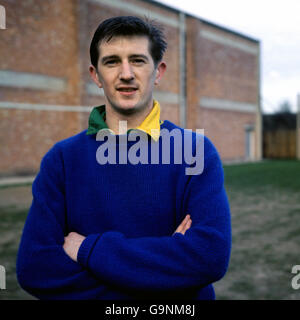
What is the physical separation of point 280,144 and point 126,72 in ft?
79.1

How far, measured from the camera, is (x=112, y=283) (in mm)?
1190

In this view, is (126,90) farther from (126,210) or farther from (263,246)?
(263,246)

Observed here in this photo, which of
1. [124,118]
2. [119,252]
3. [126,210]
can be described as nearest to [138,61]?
[124,118]

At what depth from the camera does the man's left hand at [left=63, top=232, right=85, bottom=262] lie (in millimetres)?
1258

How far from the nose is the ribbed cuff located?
559 millimetres

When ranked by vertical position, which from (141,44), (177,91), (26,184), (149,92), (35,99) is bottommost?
(26,184)

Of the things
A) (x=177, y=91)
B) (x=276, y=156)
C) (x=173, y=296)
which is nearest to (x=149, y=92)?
(x=173, y=296)

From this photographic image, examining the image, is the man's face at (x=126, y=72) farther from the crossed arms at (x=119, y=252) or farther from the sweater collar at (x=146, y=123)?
the crossed arms at (x=119, y=252)

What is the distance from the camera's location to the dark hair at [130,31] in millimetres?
1255

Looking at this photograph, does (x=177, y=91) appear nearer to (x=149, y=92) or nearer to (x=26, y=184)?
(x=26, y=184)

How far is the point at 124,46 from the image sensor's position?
1.25 metres

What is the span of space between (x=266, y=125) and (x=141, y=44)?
27432 millimetres

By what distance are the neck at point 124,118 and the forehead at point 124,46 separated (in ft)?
0.64

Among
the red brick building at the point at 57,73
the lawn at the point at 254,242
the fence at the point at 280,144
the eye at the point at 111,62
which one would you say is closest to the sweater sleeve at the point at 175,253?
the eye at the point at 111,62
